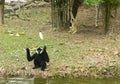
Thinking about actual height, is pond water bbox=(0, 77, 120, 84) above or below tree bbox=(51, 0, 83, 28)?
below

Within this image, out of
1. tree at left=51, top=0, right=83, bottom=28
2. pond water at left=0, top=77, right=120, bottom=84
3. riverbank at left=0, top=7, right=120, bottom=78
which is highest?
tree at left=51, top=0, right=83, bottom=28

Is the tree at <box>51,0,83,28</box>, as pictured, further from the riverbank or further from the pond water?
the pond water

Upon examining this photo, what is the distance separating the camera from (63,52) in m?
14.5

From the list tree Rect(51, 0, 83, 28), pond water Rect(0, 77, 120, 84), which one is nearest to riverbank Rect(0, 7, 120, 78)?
pond water Rect(0, 77, 120, 84)

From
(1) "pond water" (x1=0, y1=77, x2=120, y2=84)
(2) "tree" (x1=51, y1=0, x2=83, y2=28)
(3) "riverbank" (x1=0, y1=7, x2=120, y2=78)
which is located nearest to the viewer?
(1) "pond water" (x1=0, y1=77, x2=120, y2=84)

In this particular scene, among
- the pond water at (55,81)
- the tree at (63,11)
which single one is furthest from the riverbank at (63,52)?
the tree at (63,11)

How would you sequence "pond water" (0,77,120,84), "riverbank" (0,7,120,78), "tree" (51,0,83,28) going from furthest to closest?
"tree" (51,0,83,28) → "riverbank" (0,7,120,78) → "pond water" (0,77,120,84)

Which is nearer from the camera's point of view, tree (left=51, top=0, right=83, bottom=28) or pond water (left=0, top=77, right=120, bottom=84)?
pond water (left=0, top=77, right=120, bottom=84)

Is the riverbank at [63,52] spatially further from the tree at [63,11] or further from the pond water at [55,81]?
the tree at [63,11]

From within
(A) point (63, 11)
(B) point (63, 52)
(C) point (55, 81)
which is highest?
(A) point (63, 11)

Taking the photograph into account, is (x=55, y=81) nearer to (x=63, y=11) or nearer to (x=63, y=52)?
(x=63, y=52)

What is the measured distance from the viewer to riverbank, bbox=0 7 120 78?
41.0 feet

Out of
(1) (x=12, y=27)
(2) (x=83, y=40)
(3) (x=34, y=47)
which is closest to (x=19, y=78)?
(3) (x=34, y=47)

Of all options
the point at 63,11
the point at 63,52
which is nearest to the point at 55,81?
the point at 63,52
